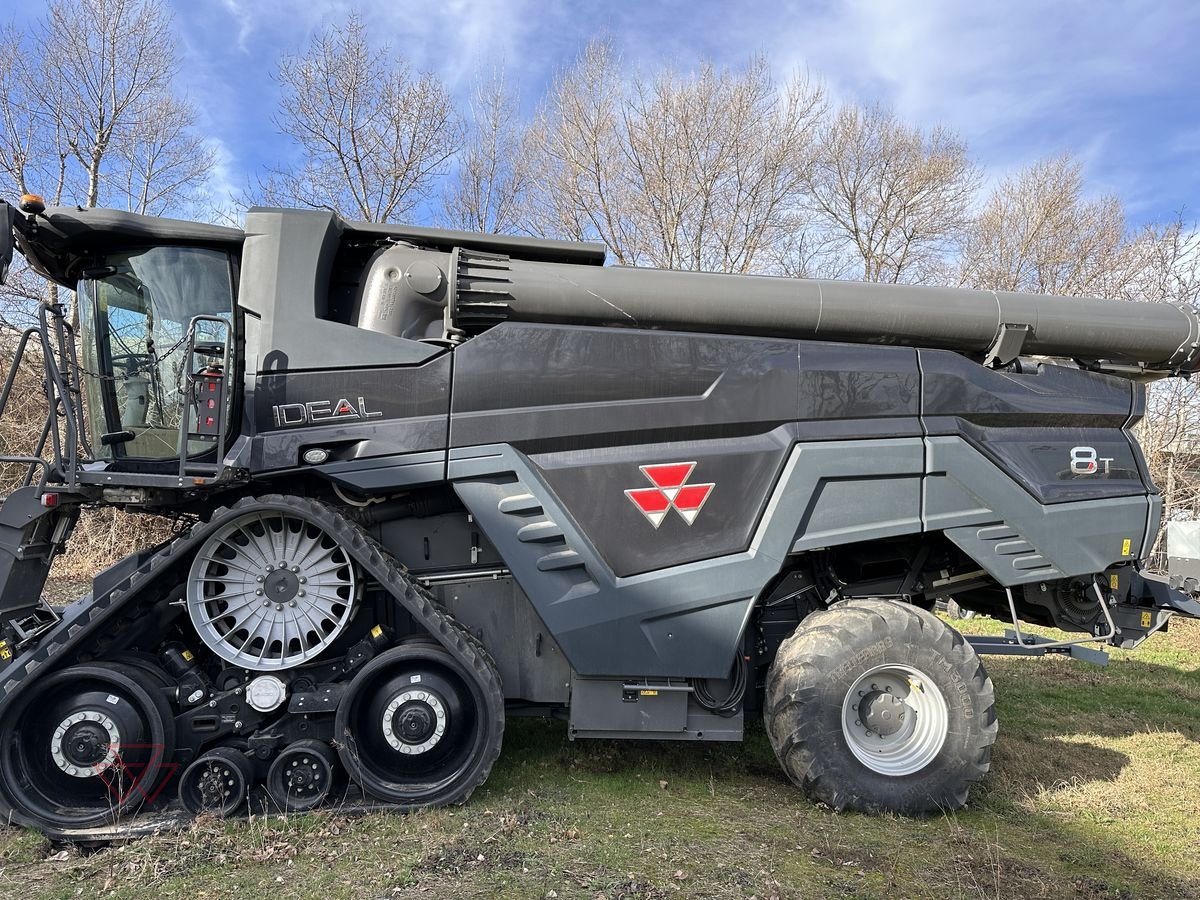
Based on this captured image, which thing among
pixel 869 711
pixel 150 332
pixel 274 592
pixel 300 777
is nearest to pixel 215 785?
pixel 300 777

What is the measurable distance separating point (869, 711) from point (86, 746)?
13.7ft

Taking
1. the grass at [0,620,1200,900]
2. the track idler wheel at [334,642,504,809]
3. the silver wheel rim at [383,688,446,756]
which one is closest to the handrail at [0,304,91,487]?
the grass at [0,620,1200,900]

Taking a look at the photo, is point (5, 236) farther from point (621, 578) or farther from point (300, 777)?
point (621, 578)

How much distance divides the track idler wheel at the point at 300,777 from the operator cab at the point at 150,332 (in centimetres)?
174

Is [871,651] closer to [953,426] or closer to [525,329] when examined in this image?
[953,426]

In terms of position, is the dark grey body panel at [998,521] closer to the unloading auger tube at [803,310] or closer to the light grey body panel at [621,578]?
the light grey body panel at [621,578]

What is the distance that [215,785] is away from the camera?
3900 millimetres

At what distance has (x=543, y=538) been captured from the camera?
418cm

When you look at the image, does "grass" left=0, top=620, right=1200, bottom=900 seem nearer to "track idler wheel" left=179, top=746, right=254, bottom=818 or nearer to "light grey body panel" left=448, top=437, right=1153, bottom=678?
"track idler wheel" left=179, top=746, right=254, bottom=818

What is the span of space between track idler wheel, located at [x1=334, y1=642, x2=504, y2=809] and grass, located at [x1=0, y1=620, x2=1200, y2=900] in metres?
0.17

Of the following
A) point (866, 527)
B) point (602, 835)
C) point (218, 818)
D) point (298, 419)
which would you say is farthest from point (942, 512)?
point (218, 818)

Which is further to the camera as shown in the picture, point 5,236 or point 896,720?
point 896,720

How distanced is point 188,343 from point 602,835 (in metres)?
3.43

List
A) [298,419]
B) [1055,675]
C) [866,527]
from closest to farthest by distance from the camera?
[298,419] → [866,527] → [1055,675]
